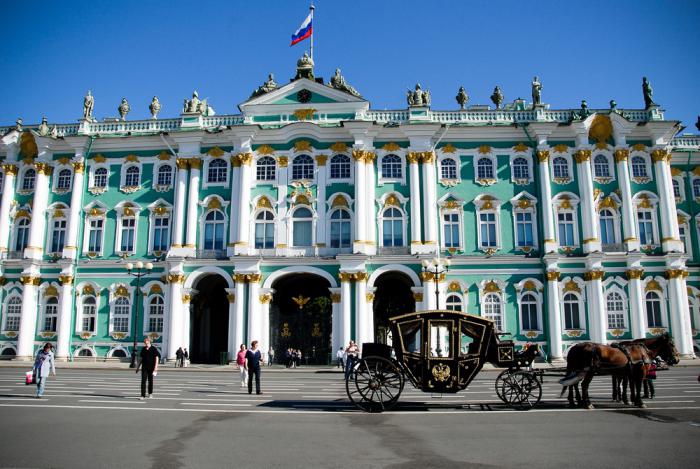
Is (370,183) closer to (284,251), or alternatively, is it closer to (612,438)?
(284,251)

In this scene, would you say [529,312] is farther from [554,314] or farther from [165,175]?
[165,175]

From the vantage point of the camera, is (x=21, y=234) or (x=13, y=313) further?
(x=21, y=234)

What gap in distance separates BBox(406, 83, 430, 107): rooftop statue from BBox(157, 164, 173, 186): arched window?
17511mm

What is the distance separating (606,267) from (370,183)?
16319 millimetres

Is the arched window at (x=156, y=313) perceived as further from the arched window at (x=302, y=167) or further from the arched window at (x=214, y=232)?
the arched window at (x=302, y=167)

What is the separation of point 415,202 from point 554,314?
11.4 metres

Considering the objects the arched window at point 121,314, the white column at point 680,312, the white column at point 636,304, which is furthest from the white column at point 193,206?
the white column at point 680,312

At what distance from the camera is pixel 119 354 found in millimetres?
36906

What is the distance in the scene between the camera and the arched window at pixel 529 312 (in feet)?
119

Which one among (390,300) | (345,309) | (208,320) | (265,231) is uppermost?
(265,231)

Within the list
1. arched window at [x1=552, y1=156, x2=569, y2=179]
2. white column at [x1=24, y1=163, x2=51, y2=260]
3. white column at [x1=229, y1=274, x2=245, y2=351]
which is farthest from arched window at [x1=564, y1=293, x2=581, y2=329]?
white column at [x1=24, y1=163, x2=51, y2=260]

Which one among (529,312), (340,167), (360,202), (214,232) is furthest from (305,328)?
(529,312)

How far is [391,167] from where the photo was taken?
3809 cm

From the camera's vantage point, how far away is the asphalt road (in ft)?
29.3
